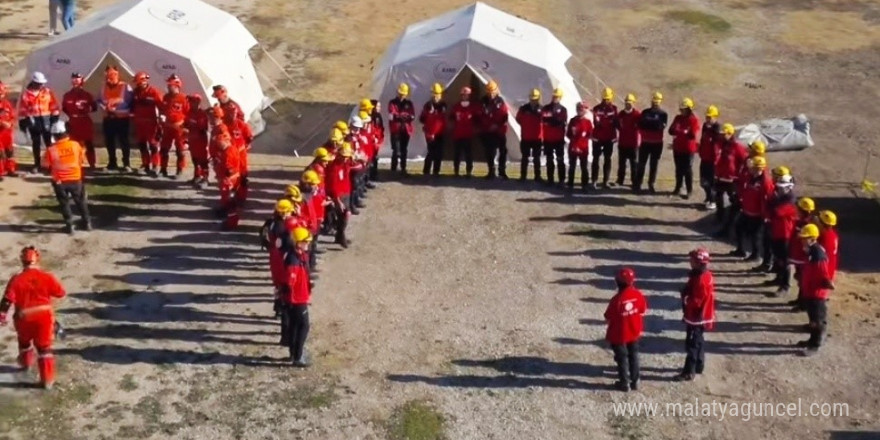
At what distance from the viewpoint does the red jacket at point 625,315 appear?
11.7 metres

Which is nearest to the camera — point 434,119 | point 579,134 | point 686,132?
point 686,132

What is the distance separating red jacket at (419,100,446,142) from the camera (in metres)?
17.8

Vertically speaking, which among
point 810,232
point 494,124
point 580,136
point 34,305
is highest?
point 494,124

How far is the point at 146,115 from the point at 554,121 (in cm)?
637

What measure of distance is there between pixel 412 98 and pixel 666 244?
518cm

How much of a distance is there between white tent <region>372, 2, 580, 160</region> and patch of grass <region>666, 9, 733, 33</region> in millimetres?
8933

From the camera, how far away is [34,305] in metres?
11.7

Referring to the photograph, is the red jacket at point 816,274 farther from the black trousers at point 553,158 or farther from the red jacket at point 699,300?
the black trousers at point 553,158

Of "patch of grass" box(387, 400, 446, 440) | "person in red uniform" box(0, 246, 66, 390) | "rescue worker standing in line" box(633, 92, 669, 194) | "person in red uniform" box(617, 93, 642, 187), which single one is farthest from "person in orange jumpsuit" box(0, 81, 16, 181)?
"rescue worker standing in line" box(633, 92, 669, 194)

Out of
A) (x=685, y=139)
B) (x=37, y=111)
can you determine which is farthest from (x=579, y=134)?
(x=37, y=111)

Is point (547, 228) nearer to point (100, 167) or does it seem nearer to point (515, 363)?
point (515, 363)

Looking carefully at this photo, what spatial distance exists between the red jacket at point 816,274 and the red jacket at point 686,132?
4.48m

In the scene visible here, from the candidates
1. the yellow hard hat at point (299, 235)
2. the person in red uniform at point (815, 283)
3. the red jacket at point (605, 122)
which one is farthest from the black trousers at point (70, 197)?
the person in red uniform at point (815, 283)

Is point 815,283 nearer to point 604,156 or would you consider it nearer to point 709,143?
point 709,143
